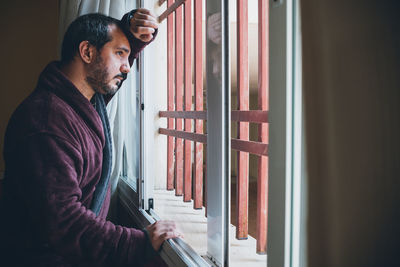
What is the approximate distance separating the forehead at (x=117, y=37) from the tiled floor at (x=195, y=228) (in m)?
0.80

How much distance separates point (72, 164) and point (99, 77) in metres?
0.37

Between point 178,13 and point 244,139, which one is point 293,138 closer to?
point 244,139

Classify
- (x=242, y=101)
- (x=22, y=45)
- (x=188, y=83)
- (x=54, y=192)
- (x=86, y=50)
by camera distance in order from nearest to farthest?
(x=54, y=192)
(x=86, y=50)
(x=242, y=101)
(x=188, y=83)
(x=22, y=45)

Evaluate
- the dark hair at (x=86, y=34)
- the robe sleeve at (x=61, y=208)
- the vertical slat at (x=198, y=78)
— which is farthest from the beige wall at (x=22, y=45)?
the robe sleeve at (x=61, y=208)

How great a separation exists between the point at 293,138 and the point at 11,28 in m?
3.03

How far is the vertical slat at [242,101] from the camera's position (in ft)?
5.40

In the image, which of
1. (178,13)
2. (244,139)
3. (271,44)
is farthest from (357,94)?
(178,13)

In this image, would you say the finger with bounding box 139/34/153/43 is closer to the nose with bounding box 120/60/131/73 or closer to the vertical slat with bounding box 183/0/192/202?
the nose with bounding box 120/60/131/73

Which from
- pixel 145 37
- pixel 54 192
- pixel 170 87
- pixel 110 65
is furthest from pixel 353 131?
pixel 170 87

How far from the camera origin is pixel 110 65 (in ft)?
3.81

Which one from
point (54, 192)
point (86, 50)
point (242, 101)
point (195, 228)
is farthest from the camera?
point (242, 101)

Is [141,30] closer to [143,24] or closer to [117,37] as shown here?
[143,24]

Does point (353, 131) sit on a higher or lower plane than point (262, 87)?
lower

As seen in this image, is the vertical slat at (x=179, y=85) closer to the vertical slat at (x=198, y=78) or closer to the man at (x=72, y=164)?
the vertical slat at (x=198, y=78)
